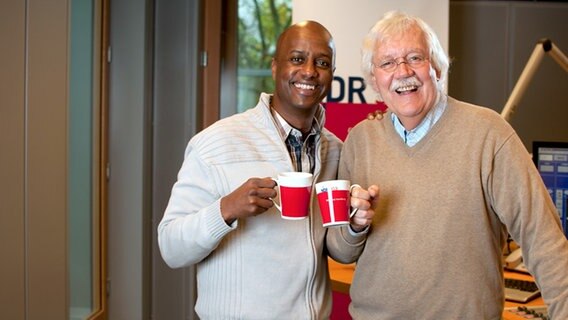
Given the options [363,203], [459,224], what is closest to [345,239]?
[363,203]

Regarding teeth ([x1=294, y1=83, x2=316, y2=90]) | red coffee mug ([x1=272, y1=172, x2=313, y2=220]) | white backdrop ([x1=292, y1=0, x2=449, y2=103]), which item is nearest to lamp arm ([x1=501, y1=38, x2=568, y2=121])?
→ white backdrop ([x1=292, y1=0, x2=449, y2=103])

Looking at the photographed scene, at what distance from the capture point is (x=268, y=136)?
1.61 meters

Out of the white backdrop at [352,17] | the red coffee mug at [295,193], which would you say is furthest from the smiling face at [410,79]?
the white backdrop at [352,17]

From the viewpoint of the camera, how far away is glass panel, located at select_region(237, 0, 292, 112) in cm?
402

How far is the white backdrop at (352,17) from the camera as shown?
10.8 feet

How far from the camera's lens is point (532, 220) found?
1300 mm

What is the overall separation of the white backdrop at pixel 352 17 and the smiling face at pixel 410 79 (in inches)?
71.0

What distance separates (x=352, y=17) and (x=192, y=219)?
217 centimetres

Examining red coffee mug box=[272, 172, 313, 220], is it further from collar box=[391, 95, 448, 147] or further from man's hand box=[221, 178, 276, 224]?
collar box=[391, 95, 448, 147]

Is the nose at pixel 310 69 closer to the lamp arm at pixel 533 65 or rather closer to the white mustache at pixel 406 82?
the white mustache at pixel 406 82

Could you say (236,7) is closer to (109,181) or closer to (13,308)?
(109,181)

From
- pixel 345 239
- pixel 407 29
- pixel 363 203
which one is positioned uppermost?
pixel 407 29

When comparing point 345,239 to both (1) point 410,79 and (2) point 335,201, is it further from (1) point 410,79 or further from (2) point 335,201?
(1) point 410,79

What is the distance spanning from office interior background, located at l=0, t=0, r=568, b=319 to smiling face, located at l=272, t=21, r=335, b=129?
99 centimetres
